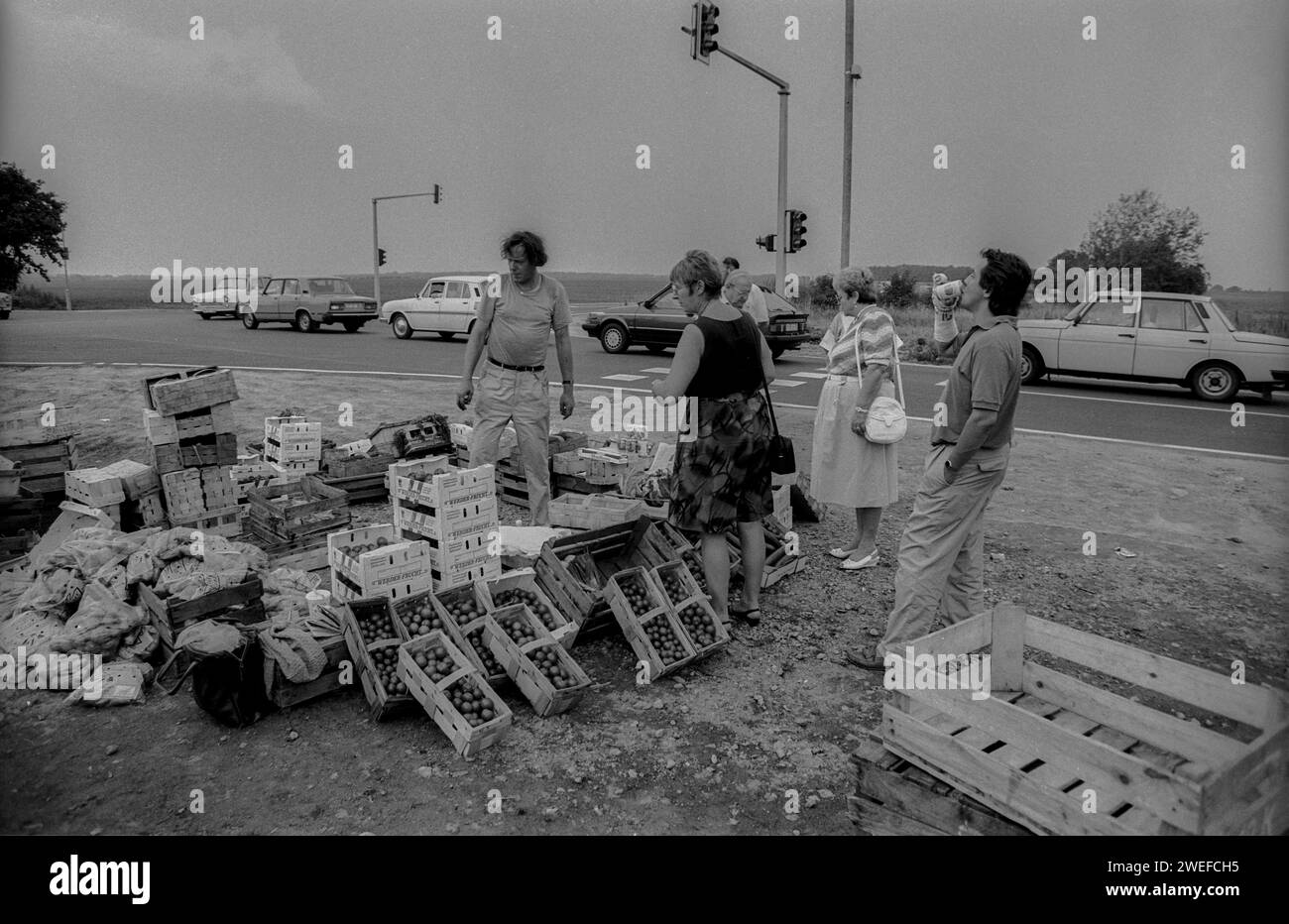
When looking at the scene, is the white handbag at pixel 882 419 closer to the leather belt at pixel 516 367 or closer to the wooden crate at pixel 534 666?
the leather belt at pixel 516 367

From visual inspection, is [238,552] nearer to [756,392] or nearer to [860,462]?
[756,392]

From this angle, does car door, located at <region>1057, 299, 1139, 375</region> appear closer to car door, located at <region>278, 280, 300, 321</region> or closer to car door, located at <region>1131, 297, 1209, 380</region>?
car door, located at <region>1131, 297, 1209, 380</region>

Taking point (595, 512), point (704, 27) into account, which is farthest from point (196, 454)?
point (704, 27)

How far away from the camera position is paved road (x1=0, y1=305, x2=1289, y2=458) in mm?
12547

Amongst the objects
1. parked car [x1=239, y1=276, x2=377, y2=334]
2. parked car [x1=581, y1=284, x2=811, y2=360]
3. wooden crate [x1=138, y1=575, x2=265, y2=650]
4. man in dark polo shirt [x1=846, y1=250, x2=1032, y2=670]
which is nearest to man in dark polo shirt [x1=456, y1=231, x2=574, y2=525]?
wooden crate [x1=138, y1=575, x2=265, y2=650]

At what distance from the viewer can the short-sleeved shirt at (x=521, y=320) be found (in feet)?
20.5

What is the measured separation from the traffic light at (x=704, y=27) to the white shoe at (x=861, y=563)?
13.4 metres

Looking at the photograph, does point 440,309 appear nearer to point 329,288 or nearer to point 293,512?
point 329,288

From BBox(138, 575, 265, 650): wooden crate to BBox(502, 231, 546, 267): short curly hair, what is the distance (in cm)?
264

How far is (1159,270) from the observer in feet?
109
